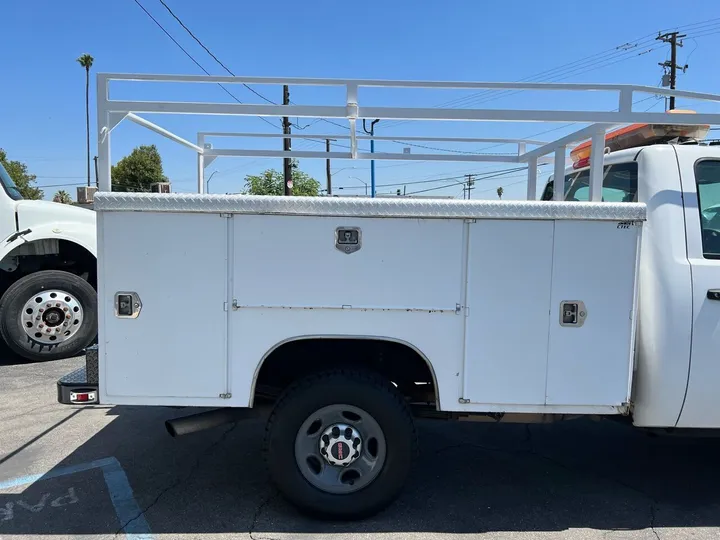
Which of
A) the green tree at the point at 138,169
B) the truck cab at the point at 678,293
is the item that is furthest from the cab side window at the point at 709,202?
the green tree at the point at 138,169

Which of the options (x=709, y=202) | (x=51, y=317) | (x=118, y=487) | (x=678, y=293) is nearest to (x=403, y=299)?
(x=678, y=293)

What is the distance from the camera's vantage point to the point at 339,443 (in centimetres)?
298

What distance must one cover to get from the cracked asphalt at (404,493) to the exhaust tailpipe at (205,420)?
0.53 meters

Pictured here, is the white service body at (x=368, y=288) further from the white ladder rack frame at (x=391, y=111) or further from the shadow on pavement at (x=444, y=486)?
the shadow on pavement at (x=444, y=486)

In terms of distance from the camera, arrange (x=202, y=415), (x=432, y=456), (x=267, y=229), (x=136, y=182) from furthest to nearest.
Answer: (x=136, y=182) → (x=432, y=456) → (x=202, y=415) → (x=267, y=229)

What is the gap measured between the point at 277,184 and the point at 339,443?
27852mm

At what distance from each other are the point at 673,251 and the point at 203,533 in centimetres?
305

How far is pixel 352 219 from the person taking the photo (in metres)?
2.89

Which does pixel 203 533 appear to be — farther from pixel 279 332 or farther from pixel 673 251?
pixel 673 251

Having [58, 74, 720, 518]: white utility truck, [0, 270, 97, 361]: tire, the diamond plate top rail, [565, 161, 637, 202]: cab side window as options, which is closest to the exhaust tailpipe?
[58, 74, 720, 518]: white utility truck

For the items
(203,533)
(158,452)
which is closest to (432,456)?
(203,533)

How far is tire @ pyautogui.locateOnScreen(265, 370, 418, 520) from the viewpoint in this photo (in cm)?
295

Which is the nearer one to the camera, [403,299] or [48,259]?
[403,299]

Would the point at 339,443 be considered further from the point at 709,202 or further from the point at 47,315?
the point at 47,315
